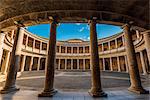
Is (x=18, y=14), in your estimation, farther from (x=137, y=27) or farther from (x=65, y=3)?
(x=137, y=27)

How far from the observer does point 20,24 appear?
790 centimetres

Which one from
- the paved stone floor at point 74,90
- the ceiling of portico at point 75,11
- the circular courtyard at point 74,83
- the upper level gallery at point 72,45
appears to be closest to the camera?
the paved stone floor at point 74,90

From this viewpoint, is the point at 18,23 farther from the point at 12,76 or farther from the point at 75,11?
the point at 75,11

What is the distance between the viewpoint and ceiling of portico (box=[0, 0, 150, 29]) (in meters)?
6.48

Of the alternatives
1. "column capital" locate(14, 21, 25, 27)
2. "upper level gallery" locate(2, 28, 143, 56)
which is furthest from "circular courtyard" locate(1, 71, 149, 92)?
"upper level gallery" locate(2, 28, 143, 56)

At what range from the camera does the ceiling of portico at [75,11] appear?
6477 millimetres

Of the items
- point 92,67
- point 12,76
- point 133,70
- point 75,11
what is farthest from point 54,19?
point 133,70

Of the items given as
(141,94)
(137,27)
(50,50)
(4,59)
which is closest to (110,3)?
(137,27)

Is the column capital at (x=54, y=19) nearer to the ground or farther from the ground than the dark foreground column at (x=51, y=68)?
farther from the ground

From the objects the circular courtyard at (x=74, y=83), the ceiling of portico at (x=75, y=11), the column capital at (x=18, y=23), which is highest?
the ceiling of portico at (x=75, y=11)

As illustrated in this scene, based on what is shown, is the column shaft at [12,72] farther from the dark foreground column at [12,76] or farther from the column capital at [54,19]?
the column capital at [54,19]

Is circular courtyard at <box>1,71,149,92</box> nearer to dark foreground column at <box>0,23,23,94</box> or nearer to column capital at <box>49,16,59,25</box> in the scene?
dark foreground column at <box>0,23,23,94</box>

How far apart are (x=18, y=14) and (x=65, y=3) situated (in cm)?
385

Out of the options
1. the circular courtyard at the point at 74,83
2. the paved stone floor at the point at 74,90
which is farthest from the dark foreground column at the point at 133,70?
the circular courtyard at the point at 74,83
